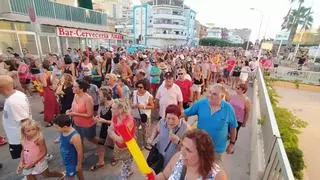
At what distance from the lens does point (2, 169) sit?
4.53 m

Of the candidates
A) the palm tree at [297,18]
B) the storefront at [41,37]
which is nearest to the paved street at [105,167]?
the storefront at [41,37]

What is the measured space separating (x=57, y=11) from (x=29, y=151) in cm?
1658

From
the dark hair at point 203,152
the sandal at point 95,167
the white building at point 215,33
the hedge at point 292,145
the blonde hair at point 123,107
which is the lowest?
the white building at point 215,33

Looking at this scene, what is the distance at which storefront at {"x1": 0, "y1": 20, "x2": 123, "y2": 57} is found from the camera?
41.7 feet

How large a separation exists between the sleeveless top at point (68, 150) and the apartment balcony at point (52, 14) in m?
7.62

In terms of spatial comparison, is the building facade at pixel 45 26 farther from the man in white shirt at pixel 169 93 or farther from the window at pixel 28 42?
the man in white shirt at pixel 169 93

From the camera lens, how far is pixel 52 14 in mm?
16656

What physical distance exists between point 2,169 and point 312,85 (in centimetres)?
2143

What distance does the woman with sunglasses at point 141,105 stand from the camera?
4816 mm

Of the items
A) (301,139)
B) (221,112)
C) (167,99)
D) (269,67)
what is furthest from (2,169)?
(269,67)

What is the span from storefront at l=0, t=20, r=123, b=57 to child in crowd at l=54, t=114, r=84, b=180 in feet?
26.7

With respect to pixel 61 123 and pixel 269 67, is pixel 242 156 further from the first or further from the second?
pixel 269 67

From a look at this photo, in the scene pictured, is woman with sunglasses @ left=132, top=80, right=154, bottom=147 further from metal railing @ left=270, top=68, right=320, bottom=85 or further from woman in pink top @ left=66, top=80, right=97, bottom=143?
metal railing @ left=270, top=68, right=320, bottom=85

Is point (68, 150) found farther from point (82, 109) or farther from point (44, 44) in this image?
point (44, 44)
